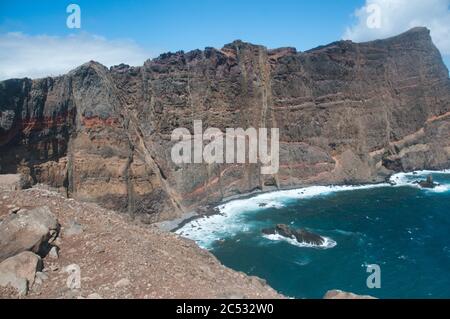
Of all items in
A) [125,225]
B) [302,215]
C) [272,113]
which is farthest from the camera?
[272,113]

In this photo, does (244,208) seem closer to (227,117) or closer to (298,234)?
(298,234)

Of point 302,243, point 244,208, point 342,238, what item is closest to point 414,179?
point 342,238

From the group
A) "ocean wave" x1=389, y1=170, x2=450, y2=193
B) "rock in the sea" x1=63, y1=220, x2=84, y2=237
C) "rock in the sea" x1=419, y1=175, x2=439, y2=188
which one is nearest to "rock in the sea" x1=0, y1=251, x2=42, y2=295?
"rock in the sea" x1=63, y1=220, x2=84, y2=237

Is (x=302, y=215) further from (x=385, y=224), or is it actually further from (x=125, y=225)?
(x=125, y=225)

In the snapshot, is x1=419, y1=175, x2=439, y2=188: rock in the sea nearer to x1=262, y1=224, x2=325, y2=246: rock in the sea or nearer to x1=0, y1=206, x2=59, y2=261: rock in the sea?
x1=262, y1=224, x2=325, y2=246: rock in the sea

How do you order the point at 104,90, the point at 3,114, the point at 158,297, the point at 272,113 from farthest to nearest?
the point at 272,113 → the point at 104,90 → the point at 3,114 → the point at 158,297

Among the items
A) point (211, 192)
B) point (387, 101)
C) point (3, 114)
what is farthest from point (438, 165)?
point (3, 114)
